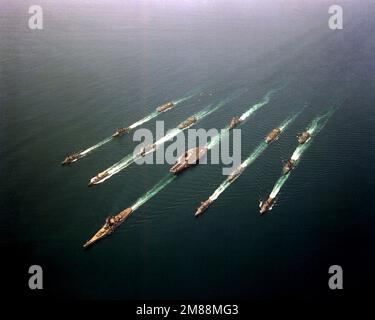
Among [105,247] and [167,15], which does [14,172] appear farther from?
[167,15]

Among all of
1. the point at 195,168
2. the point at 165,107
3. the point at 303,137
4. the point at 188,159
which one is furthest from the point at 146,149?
the point at 303,137

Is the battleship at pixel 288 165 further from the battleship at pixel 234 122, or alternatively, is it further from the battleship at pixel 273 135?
the battleship at pixel 234 122

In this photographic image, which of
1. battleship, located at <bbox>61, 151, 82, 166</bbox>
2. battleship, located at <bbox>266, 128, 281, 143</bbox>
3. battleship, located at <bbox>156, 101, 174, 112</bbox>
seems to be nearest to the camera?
battleship, located at <bbox>61, 151, 82, 166</bbox>

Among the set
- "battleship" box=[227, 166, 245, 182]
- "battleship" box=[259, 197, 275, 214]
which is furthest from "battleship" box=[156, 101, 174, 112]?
"battleship" box=[259, 197, 275, 214]

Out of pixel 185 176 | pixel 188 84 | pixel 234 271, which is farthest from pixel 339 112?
pixel 234 271

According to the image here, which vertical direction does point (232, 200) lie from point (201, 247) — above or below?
above

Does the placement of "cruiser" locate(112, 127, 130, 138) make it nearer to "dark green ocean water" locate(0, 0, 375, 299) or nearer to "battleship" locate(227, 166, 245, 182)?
"dark green ocean water" locate(0, 0, 375, 299)

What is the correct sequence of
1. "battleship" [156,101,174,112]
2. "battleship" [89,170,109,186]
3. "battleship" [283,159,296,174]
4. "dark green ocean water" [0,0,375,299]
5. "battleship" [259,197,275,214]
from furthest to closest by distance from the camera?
"battleship" [156,101,174,112], "battleship" [283,159,296,174], "battleship" [89,170,109,186], "battleship" [259,197,275,214], "dark green ocean water" [0,0,375,299]
